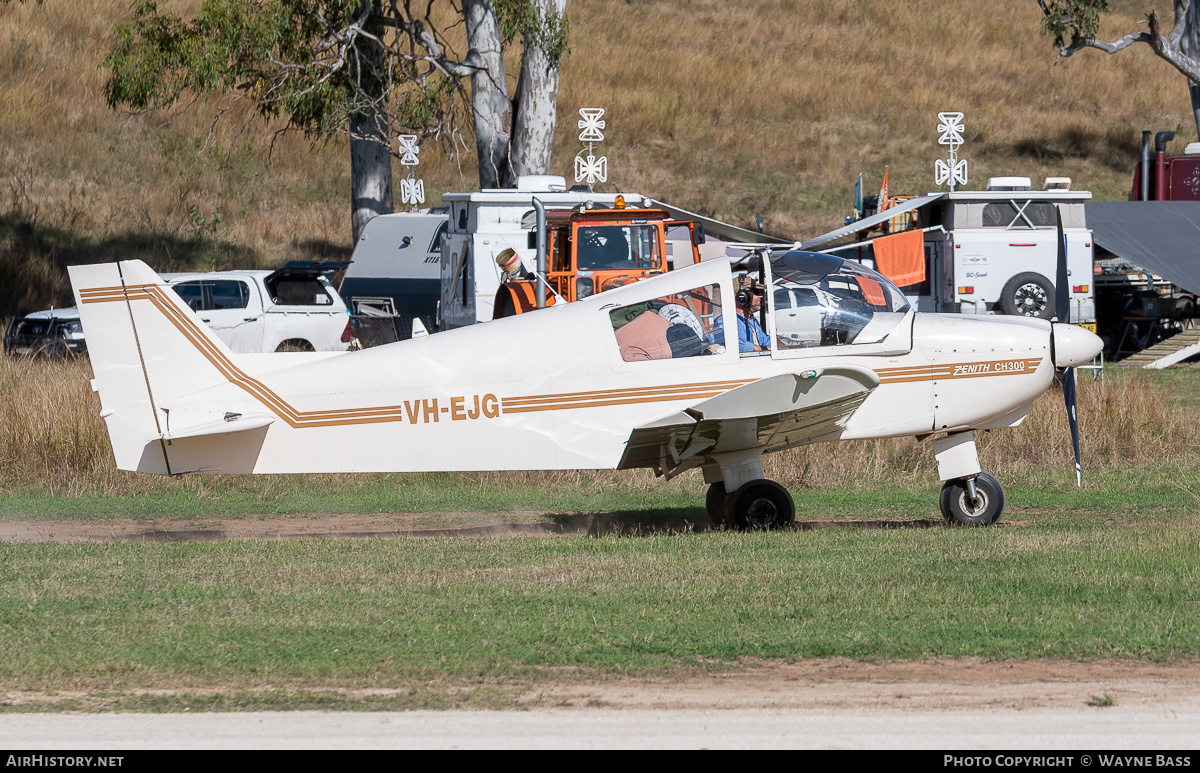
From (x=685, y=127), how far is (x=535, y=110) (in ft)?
75.6

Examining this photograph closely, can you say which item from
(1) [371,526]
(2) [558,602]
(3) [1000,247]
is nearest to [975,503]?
(2) [558,602]

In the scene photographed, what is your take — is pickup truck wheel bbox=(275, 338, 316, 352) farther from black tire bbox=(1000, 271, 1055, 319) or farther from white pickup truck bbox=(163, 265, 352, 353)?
black tire bbox=(1000, 271, 1055, 319)

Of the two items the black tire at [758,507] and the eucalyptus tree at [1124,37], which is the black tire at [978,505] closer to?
the black tire at [758,507]

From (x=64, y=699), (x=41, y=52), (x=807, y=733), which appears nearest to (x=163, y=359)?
(x=64, y=699)

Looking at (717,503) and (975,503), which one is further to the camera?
(717,503)

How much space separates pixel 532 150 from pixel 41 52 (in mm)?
27087

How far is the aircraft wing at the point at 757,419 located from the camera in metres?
9.30

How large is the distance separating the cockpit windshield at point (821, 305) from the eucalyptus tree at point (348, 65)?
43.5 ft

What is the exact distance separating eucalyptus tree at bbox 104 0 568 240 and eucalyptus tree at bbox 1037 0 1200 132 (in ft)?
43.8

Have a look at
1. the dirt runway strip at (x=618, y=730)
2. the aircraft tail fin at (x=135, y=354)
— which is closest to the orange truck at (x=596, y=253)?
the aircraft tail fin at (x=135, y=354)

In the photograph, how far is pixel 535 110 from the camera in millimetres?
23109

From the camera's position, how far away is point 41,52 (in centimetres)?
4250

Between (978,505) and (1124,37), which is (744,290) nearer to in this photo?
(978,505)

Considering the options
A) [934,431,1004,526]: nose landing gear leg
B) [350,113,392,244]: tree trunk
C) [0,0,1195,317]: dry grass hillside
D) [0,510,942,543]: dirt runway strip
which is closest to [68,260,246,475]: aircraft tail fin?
[0,510,942,543]: dirt runway strip
